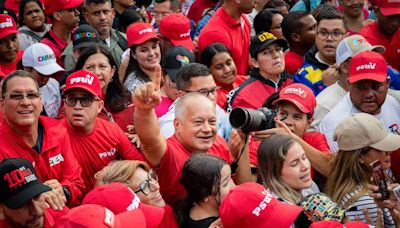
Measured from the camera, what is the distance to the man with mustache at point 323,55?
→ 6953mm

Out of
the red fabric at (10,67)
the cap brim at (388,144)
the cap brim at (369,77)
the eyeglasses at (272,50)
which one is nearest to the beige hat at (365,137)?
the cap brim at (388,144)

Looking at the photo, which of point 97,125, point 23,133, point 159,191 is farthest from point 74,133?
point 159,191

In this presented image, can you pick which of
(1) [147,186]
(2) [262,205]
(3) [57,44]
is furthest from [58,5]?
(2) [262,205]

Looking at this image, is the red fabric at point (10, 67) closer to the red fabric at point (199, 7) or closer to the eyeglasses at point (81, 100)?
the eyeglasses at point (81, 100)

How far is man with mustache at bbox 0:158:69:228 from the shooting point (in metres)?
4.39

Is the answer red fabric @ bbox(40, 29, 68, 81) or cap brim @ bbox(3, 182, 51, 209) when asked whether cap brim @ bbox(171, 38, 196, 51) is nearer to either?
red fabric @ bbox(40, 29, 68, 81)

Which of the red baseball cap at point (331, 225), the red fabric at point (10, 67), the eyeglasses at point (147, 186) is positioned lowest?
the red baseball cap at point (331, 225)

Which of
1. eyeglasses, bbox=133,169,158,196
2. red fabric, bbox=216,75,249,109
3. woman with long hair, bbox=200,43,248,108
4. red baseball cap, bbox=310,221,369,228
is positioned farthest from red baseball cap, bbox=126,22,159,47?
red baseball cap, bbox=310,221,369,228

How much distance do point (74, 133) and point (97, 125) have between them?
0.17 m

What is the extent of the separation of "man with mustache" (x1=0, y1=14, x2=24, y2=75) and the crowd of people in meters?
0.01

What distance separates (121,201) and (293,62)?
382cm

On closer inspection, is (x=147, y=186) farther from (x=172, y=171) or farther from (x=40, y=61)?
(x=40, y=61)

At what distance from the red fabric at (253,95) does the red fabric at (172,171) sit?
137cm

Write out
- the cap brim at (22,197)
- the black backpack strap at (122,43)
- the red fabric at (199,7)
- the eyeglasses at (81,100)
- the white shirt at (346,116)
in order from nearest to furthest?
the cap brim at (22,197)
the eyeglasses at (81,100)
the white shirt at (346,116)
the black backpack strap at (122,43)
the red fabric at (199,7)
